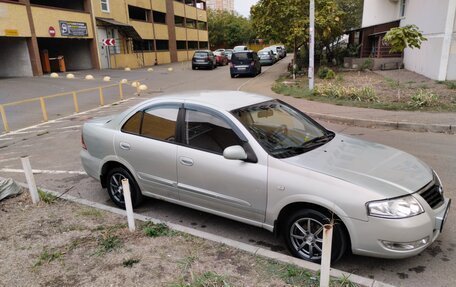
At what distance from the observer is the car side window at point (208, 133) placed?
12.7 ft

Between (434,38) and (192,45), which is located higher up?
(192,45)

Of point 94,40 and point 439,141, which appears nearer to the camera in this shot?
point 439,141

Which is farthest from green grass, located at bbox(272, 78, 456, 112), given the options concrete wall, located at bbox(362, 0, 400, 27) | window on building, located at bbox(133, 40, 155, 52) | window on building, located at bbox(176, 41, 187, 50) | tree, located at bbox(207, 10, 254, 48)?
tree, located at bbox(207, 10, 254, 48)

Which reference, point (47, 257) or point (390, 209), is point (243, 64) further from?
point (390, 209)

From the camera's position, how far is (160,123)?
4.43m

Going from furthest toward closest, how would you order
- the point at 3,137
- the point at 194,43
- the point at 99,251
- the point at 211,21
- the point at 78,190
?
the point at 211,21 < the point at 194,43 < the point at 3,137 < the point at 78,190 < the point at 99,251

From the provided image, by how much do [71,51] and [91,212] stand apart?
31683 millimetres


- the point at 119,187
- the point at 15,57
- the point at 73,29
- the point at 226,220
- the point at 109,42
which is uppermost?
the point at 73,29

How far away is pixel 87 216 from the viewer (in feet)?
14.6

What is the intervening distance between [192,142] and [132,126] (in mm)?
1057

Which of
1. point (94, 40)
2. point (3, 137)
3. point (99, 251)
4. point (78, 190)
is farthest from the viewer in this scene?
point (94, 40)

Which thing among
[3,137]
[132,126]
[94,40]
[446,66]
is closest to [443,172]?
[132,126]

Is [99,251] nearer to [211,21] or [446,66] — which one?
[446,66]

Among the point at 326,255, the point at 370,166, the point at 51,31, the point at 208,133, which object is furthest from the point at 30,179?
the point at 51,31
